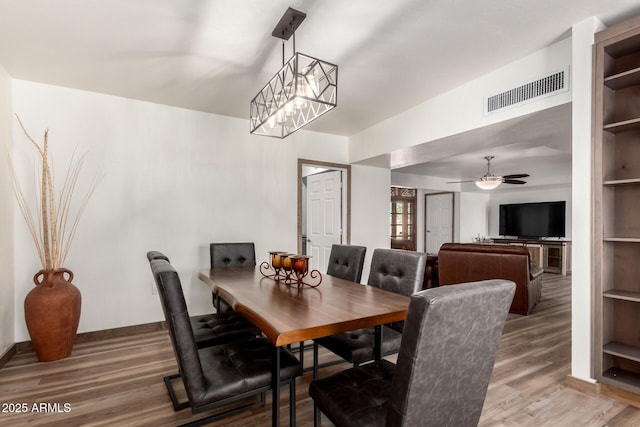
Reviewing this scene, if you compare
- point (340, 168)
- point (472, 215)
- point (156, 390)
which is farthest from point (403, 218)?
point (156, 390)

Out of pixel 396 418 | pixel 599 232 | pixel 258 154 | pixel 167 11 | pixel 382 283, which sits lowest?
pixel 396 418

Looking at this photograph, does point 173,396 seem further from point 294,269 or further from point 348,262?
point 348,262

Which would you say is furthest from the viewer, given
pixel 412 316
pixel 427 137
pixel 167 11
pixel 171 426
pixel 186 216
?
pixel 186 216

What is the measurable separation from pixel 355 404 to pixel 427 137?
2826 mm

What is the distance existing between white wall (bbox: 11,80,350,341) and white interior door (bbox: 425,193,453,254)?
573 centimetres

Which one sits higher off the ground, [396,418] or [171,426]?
[396,418]

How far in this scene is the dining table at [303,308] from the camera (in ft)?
4.31

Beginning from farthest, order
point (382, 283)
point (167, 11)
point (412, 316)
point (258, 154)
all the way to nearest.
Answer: point (258, 154) → point (382, 283) → point (167, 11) → point (412, 316)

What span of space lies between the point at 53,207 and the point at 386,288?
3.00 meters

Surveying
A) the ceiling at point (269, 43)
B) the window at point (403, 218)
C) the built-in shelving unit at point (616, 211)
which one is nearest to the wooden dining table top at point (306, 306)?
the built-in shelving unit at point (616, 211)

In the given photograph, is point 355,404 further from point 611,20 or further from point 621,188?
point 611,20

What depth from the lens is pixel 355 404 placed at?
1.24 metres

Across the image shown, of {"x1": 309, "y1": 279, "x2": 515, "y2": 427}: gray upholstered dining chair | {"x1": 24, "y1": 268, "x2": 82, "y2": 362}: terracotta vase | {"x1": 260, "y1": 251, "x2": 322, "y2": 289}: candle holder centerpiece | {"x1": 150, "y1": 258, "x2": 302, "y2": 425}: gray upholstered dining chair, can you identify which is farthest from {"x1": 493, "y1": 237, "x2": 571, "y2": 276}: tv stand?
{"x1": 24, "y1": 268, "x2": 82, "y2": 362}: terracotta vase

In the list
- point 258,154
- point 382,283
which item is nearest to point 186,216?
point 258,154
